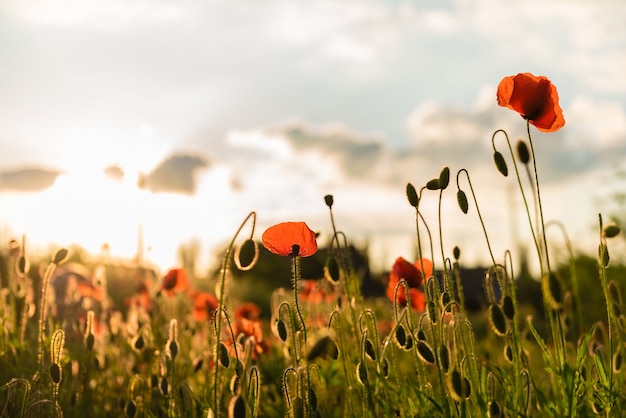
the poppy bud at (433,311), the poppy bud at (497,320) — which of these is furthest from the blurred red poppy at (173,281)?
the poppy bud at (497,320)

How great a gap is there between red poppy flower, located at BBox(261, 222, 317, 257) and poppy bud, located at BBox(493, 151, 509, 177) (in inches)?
29.8

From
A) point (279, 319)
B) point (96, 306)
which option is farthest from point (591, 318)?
point (279, 319)

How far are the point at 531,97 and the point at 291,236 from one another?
1174mm

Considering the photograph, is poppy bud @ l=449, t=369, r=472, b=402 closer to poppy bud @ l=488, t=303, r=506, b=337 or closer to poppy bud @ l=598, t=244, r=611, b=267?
poppy bud @ l=488, t=303, r=506, b=337

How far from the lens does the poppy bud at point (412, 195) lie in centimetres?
267

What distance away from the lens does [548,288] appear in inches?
108

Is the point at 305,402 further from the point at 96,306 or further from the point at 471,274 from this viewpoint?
the point at 471,274

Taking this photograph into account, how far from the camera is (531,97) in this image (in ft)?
9.62

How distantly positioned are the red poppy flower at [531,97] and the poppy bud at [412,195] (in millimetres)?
612

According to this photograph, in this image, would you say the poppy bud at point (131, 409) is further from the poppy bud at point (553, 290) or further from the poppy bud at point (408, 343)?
the poppy bud at point (553, 290)

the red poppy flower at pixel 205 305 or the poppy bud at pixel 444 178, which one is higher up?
the poppy bud at pixel 444 178

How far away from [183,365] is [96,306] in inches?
114

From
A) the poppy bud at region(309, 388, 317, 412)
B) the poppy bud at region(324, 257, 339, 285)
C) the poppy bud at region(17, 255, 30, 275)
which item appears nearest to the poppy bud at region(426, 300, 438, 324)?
the poppy bud at region(324, 257, 339, 285)

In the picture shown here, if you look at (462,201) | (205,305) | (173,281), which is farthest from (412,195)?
(205,305)
